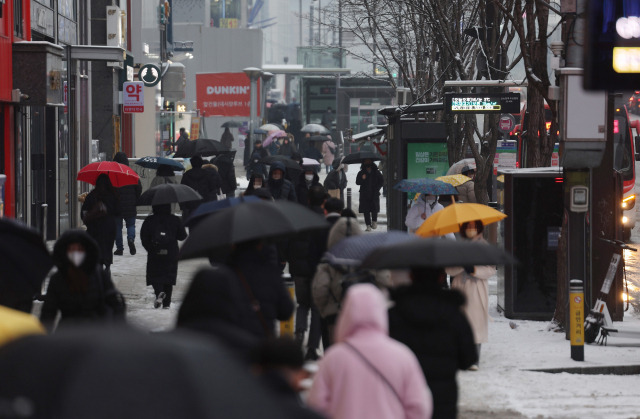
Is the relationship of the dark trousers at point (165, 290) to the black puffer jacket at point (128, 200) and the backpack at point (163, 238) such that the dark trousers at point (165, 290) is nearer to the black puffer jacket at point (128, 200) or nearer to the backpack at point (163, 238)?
the backpack at point (163, 238)

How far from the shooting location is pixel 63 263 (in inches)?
300

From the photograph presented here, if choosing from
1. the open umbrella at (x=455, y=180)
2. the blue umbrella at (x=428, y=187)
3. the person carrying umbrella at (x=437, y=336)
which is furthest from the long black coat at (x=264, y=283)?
the open umbrella at (x=455, y=180)

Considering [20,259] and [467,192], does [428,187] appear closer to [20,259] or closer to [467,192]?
[467,192]

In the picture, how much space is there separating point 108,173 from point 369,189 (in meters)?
9.83

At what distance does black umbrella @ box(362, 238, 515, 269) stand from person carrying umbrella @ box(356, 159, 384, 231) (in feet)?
65.4

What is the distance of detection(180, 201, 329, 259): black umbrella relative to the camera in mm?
7527

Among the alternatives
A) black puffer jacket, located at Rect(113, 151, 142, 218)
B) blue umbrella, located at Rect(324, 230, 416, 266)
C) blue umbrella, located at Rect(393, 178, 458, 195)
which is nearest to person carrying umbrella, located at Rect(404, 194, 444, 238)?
blue umbrella, located at Rect(393, 178, 458, 195)

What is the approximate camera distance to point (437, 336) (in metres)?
5.96

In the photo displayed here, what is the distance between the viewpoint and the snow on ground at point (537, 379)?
376 inches

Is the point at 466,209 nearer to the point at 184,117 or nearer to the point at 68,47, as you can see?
the point at 68,47

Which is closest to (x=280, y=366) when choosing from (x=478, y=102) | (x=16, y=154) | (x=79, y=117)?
(x=478, y=102)

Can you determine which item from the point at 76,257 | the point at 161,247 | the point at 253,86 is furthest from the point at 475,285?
the point at 253,86

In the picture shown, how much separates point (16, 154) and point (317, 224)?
13.3 m

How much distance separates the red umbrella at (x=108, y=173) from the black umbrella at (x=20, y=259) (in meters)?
10.8
